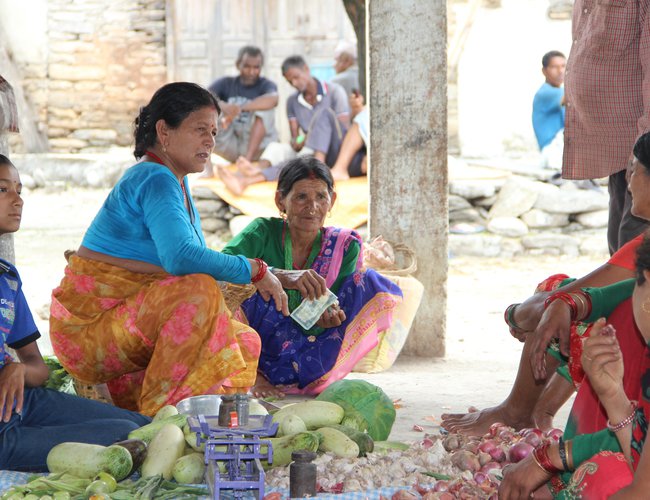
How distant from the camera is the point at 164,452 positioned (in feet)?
9.94

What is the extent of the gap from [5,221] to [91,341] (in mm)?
730

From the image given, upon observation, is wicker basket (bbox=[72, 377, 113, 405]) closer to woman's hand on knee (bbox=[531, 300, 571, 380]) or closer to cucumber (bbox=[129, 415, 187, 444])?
cucumber (bbox=[129, 415, 187, 444])

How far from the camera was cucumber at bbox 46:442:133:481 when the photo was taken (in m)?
2.99

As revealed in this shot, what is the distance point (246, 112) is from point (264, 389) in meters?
7.03

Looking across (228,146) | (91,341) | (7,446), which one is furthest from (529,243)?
(7,446)

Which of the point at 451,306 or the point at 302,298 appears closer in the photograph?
the point at 302,298

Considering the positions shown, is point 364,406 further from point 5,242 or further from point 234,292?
point 5,242

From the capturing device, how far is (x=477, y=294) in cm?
834

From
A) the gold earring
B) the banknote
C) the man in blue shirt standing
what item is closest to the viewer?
the gold earring

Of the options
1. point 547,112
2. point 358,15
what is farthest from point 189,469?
point 547,112

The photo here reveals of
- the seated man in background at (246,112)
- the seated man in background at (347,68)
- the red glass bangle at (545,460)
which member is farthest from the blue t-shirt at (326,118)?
the red glass bangle at (545,460)

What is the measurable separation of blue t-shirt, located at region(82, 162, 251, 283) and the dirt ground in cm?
104

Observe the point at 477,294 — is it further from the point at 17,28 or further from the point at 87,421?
the point at 17,28

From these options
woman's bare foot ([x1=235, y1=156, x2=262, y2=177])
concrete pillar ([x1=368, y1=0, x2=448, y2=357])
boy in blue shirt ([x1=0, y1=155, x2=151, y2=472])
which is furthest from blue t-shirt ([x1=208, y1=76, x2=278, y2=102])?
boy in blue shirt ([x1=0, y1=155, x2=151, y2=472])
